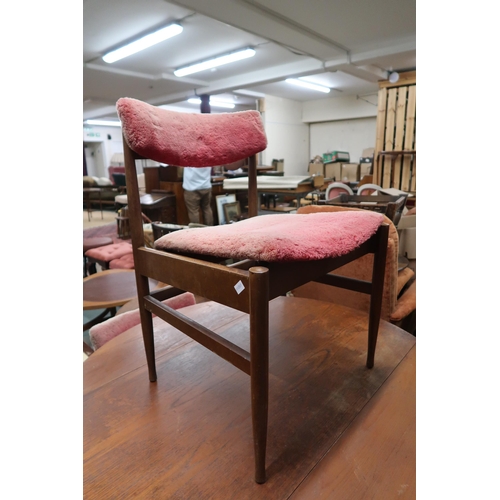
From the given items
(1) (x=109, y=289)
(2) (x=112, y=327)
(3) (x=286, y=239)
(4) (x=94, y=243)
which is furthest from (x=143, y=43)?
(3) (x=286, y=239)

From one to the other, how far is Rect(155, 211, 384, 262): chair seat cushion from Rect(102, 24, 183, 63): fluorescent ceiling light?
469 centimetres

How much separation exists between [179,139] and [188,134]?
0.04m

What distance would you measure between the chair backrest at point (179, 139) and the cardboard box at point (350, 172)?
308 inches

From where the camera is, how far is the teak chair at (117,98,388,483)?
0.58m

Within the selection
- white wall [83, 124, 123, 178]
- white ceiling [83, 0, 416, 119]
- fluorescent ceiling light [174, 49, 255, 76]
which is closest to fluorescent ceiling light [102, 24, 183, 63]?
white ceiling [83, 0, 416, 119]

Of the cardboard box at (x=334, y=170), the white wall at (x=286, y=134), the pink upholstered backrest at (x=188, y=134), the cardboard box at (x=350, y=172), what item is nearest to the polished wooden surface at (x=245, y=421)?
the pink upholstered backrest at (x=188, y=134)

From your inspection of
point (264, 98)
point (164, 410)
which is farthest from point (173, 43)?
point (164, 410)

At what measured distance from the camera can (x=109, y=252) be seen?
314cm

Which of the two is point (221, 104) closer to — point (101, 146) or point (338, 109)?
point (338, 109)

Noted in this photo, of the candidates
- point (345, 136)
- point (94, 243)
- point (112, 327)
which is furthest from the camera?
point (345, 136)

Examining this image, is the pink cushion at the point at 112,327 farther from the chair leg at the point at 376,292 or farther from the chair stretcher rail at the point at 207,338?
the chair leg at the point at 376,292
